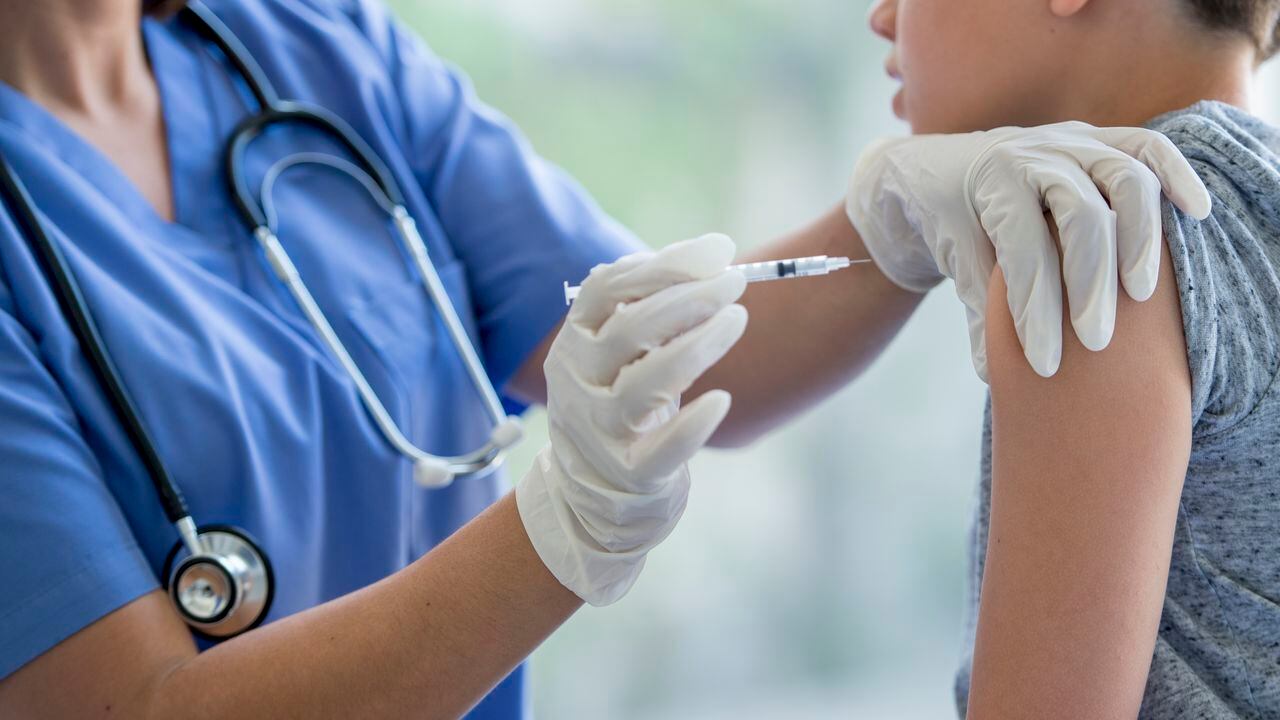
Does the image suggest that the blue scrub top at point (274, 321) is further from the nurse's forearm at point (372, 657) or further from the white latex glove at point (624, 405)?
the white latex glove at point (624, 405)

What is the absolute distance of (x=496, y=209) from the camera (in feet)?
4.17

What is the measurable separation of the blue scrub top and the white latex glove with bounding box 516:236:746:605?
35cm

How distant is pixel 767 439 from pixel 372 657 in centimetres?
185

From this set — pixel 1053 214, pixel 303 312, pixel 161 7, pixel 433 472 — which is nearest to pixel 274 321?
pixel 303 312

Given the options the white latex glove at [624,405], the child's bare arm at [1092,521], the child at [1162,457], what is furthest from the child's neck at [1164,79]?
the white latex glove at [624,405]

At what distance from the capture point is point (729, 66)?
2.45 m

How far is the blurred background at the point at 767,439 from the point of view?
7.70 feet

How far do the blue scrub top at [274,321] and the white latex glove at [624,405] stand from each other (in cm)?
35

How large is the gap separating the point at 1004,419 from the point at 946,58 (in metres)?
0.35

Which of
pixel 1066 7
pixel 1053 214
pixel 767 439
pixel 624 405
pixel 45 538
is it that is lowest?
pixel 767 439

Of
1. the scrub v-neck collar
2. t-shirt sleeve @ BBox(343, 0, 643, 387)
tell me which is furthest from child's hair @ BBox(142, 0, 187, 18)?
t-shirt sleeve @ BBox(343, 0, 643, 387)

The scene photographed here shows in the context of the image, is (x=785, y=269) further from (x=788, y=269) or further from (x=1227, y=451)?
(x=1227, y=451)

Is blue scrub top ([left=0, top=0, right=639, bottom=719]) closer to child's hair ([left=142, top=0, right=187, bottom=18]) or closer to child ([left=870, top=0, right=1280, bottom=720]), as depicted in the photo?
child's hair ([left=142, top=0, right=187, bottom=18])

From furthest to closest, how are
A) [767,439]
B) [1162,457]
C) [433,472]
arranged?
[767,439], [433,472], [1162,457]
